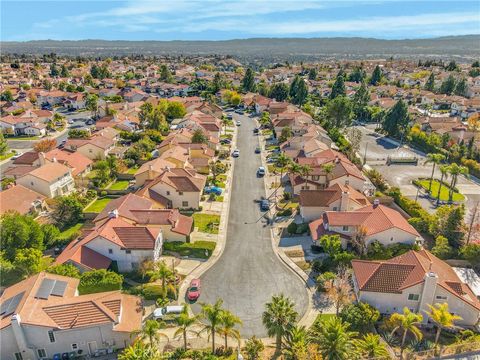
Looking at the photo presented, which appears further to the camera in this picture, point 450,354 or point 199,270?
point 199,270

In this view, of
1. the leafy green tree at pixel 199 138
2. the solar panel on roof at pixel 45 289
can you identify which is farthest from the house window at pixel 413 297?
the leafy green tree at pixel 199 138

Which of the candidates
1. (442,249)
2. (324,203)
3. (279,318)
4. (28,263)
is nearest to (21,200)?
(28,263)

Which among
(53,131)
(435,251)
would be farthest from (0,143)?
(435,251)

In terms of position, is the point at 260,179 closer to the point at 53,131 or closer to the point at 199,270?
the point at 199,270

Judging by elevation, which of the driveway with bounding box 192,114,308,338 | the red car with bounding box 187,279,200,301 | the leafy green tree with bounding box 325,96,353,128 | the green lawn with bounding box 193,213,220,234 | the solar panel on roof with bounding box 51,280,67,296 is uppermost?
the leafy green tree with bounding box 325,96,353,128

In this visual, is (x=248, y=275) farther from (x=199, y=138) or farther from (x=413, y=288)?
(x=199, y=138)

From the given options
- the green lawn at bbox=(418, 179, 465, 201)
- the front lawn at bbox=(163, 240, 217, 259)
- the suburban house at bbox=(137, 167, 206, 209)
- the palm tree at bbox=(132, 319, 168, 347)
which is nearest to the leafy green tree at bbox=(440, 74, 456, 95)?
the green lawn at bbox=(418, 179, 465, 201)

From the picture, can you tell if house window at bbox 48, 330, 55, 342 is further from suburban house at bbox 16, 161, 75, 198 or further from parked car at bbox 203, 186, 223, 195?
parked car at bbox 203, 186, 223, 195
